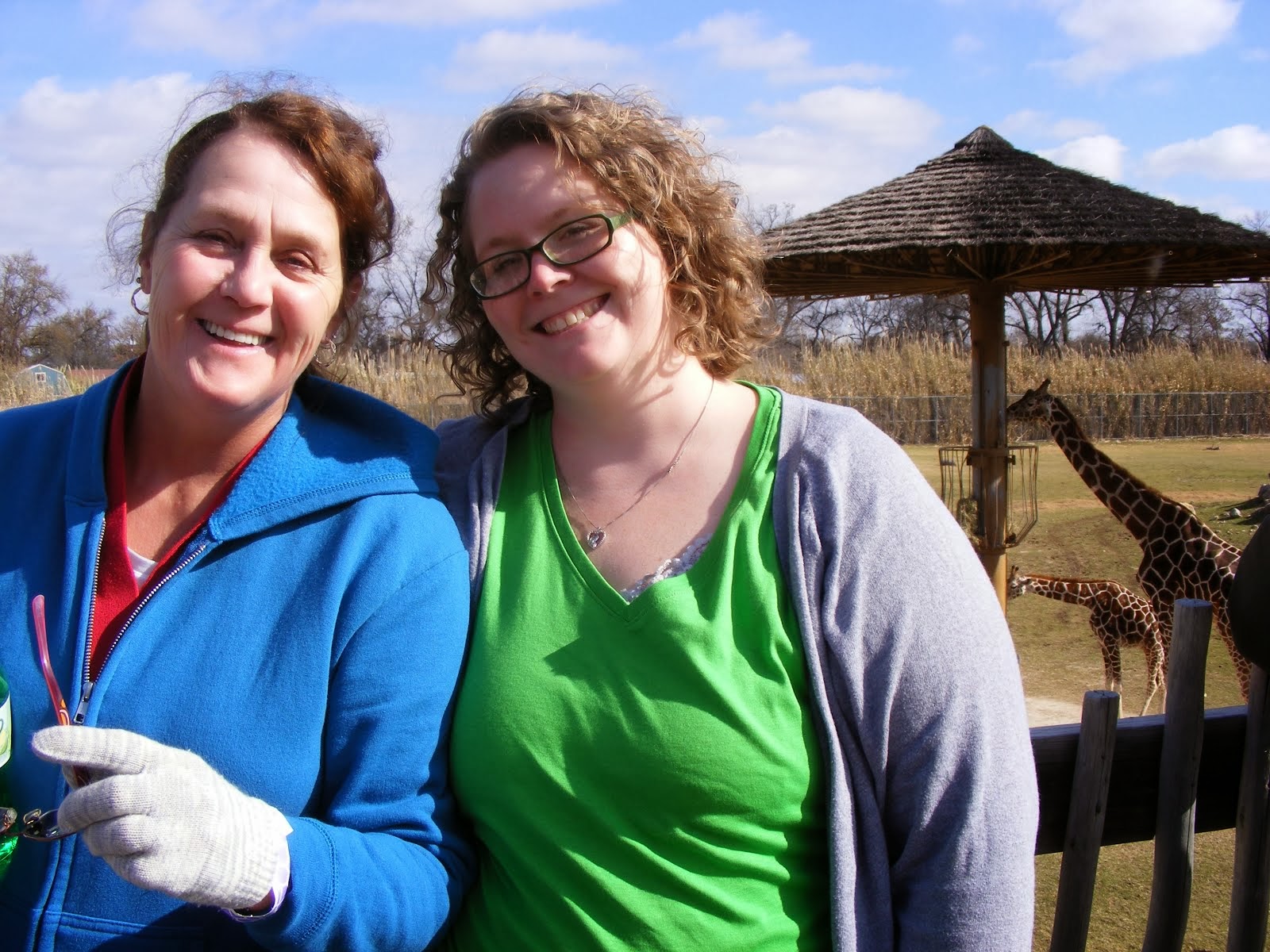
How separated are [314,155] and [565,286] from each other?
459 millimetres

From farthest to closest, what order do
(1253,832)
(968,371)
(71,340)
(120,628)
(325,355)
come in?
(71,340) → (968,371) → (1253,832) → (325,355) → (120,628)

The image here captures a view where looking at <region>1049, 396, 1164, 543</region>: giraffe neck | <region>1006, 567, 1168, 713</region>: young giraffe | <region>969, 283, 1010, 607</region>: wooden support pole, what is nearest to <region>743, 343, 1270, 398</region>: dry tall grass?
<region>969, 283, 1010, 607</region>: wooden support pole

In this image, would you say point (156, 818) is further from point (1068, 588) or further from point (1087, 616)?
point (1087, 616)

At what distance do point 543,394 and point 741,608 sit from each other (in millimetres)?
698

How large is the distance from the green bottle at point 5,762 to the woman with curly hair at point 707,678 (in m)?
0.60

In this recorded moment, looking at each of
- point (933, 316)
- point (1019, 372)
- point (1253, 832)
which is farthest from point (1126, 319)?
point (1253, 832)

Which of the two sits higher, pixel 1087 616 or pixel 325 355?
pixel 325 355

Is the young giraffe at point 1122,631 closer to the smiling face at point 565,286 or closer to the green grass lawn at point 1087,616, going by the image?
the green grass lawn at point 1087,616

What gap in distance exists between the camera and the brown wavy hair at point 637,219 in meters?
1.82

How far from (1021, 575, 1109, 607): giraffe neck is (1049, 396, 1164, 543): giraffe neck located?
396 mm

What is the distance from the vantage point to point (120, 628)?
1.61 m

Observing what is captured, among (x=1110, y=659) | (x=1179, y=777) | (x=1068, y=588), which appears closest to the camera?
(x=1179, y=777)

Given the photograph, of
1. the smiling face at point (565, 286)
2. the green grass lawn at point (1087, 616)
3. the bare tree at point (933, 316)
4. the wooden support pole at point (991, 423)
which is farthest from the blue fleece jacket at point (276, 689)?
the bare tree at point (933, 316)

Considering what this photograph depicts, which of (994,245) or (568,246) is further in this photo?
(994,245)
